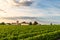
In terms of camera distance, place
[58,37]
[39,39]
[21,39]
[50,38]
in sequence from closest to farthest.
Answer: [21,39]
[39,39]
[50,38]
[58,37]

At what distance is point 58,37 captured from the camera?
2589 centimetres

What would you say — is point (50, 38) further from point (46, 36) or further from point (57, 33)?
point (57, 33)

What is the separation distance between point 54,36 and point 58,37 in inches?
34.5

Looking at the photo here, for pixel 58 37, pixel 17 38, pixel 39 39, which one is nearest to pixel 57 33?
pixel 58 37

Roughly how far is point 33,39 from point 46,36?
8.51 feet

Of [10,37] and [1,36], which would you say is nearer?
[10,37]

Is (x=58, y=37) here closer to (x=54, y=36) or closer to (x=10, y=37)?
(x=54, y=36)

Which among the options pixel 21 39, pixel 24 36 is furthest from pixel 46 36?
pixel 21 39

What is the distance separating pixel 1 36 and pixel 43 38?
4193mm

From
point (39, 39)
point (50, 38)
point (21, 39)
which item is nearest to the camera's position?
point (21, 39)

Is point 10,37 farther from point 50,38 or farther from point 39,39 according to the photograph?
point 50,38

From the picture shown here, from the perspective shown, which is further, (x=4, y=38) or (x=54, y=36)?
(x=54, y=36)

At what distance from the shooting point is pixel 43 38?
912 inches

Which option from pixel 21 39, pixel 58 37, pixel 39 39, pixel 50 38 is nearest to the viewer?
pixel 21 39
